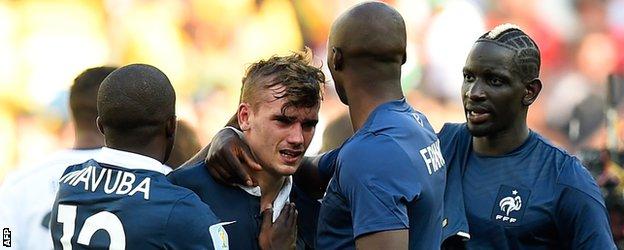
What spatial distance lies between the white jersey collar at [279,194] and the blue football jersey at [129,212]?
401 millimetres

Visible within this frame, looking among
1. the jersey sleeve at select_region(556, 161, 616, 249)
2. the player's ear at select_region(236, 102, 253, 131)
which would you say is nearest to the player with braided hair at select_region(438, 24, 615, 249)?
the jersey sleeve at select_region(556, 161, 616, 249)

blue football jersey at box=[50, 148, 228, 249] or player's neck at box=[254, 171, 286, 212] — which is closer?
blue football jersey at box=[50, 148, 228, 249]

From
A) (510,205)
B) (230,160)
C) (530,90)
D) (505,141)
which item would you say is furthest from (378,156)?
(530,90)

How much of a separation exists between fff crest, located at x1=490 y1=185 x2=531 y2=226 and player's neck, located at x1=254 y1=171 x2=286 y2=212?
89 centimetres

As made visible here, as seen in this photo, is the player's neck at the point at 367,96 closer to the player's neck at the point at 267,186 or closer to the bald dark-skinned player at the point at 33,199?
the player's neck at the point at 267,186

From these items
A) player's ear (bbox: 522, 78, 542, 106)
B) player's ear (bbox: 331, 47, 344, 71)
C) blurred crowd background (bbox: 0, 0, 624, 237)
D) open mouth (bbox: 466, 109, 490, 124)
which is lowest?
blurred crowd background (bbox: 0, 0, 624, 237)

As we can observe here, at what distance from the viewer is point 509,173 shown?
14.7 feet

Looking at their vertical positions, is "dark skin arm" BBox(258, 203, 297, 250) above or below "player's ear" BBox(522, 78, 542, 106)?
below

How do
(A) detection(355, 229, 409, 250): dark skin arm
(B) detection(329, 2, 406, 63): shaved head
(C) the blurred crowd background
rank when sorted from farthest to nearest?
(C) the blurred crowd background < (B) detection(329, 2, 406, 63): shaved head < (A) detection(355, 229, 409, 250): dark skin arm

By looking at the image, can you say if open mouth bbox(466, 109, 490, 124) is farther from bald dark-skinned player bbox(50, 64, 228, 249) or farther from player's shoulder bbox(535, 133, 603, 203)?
bald dark-skinned player bbox(50, 64, 228, 249)

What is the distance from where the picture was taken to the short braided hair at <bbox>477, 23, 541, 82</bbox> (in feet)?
14.8

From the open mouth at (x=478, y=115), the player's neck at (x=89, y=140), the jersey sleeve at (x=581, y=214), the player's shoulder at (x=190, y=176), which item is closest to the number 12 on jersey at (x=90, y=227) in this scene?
the player's shoulder at (x=190, y=176)

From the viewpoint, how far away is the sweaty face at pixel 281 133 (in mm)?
4031

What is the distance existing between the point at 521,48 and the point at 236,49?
9.41 m
